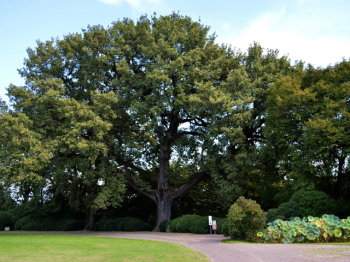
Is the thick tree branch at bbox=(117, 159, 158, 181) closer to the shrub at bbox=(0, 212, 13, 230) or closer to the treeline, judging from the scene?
the treeline

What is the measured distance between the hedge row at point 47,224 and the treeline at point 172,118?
90.5 inches

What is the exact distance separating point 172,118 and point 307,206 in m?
15.1

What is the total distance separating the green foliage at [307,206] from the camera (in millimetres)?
20109

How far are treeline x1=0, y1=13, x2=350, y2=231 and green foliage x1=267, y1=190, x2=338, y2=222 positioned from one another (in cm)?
37

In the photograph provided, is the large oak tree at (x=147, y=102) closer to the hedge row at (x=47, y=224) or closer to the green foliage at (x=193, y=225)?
the green foliage at (x=193, y=225)

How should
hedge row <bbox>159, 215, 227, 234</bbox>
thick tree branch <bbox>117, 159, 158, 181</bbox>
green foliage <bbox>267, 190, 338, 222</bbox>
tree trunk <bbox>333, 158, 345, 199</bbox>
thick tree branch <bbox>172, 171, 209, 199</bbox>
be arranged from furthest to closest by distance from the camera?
thick tree branch <bbox>117, 159, 158, 181</bbox>, thick tree branch <bbox>172, 171, 209, 199</bbox>, hedge row <bbox>159, 215, 227, 234</bbox>, tree trunk <bbox>333, 158, 345, 199</bbox>, green foliage <bbox>267, 190, 338, 222</bbox>

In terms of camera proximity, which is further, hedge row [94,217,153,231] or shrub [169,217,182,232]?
hedge row [94,217,153,231]

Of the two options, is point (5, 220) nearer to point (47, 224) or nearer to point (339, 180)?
point (47, 224)

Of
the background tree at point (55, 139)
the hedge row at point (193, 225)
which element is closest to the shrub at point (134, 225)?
the background tree at point (55, 139)

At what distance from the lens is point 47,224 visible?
127 feet

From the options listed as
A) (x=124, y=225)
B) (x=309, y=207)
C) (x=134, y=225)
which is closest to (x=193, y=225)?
(x=134, y=225)

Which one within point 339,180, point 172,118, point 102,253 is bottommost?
point 102,253

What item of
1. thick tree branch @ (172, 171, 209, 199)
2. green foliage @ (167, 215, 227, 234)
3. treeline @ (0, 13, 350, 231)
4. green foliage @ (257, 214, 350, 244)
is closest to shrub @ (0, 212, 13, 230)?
treeline @ (0, 13, 350, 231)

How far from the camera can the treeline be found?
78.3ft
